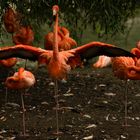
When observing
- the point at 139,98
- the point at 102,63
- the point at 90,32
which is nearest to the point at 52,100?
the point at 139,98

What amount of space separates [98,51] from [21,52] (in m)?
0.73

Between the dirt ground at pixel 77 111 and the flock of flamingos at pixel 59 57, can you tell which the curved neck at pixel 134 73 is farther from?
the dirt ground at pixel 77 111

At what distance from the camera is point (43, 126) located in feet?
17.2

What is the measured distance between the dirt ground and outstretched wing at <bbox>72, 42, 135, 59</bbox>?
2.62 feet

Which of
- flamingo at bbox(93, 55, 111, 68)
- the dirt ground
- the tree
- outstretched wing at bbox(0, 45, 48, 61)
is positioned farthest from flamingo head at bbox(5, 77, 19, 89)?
flamingo at bbox(93, 55, 111, 68)

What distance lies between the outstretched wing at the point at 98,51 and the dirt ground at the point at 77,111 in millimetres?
797

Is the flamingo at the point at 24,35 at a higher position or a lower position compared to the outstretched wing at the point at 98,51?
higher

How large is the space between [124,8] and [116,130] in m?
1.86

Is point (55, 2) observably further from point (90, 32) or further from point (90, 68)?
point (90, 32)

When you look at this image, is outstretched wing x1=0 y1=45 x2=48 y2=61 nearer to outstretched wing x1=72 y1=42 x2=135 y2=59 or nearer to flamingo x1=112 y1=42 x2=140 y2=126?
outstretched wing x1=72 y1=42 x2=135 y2=59

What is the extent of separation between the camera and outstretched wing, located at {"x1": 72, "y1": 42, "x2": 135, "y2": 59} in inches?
184

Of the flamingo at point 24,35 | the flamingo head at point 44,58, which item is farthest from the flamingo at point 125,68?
the flamingo at point 24,35

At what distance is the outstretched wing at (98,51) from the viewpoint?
4.67m

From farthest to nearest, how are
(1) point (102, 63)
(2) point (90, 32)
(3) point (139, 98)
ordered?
(2) point (90, 32)
(1) point (102, 63)
(3) point (139, 98)
